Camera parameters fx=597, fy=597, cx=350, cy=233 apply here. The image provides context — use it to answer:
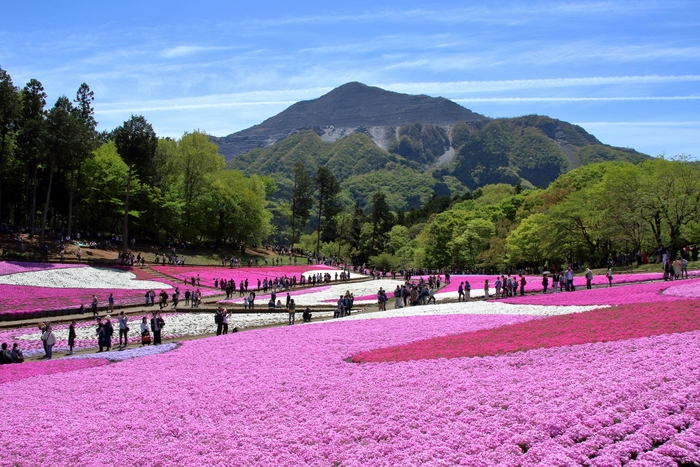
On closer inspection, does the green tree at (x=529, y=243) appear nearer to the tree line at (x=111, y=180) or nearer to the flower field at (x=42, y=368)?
the tree line at (x=111, y=180)

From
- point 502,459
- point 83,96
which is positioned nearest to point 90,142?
point 83,96

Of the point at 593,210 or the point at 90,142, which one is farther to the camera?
the point at 90,142

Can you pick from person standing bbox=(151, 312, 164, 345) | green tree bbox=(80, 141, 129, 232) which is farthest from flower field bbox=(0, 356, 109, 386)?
green tree bbox=(80, 141, 129, 232)

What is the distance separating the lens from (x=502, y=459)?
1016 centimetres

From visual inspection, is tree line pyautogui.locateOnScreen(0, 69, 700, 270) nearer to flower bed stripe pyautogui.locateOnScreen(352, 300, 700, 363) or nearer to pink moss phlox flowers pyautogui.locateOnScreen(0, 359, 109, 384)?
flower bed stripe pyautogui.locateOnScreen(352, 300, 700, 363)

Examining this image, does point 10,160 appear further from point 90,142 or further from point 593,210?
point 593,210

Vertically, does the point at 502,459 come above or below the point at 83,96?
below

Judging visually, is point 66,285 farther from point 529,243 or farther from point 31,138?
point 529,243

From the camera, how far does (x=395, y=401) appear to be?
13969 mm

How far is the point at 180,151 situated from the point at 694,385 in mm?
89906

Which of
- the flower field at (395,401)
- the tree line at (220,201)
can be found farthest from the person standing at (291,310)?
the tree line at (220,201)

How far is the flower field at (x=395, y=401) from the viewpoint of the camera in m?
10.7

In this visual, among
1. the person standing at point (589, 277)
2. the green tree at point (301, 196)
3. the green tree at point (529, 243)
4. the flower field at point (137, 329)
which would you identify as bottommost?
the flower field at point (137, 329)

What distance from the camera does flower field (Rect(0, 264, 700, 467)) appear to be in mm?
10727
